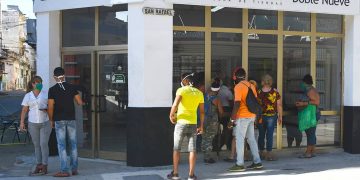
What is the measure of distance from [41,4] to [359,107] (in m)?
7.06

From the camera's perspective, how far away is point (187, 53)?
29.2ft

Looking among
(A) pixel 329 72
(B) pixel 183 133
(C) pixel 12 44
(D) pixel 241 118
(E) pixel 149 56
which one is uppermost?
(C) pixel 12 44

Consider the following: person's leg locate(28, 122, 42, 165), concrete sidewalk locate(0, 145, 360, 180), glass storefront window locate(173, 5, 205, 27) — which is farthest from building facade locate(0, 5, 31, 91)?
glass storefront window locate(173, 5, 205, 27)

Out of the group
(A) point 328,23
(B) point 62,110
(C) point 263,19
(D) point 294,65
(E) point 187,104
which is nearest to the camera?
(E) point 187,104

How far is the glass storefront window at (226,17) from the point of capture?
9.03 metres

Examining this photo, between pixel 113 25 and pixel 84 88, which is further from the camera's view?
pixel 84 88

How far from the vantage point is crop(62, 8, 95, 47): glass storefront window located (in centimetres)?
936

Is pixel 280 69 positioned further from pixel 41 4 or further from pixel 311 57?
pixel 41 4

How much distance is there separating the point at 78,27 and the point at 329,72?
Answer: 5.53 metres

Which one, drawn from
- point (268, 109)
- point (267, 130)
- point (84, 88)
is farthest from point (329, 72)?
point (84, 88)

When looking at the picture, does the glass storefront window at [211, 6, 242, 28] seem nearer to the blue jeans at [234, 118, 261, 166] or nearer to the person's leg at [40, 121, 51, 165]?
the blue jeans at [234, 118, 261, 166]

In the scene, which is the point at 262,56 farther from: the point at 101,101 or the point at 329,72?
the point at 101,101

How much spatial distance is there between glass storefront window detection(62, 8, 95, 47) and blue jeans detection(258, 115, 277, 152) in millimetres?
3791

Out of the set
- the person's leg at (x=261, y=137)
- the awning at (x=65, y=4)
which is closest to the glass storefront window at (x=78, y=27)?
the awning at (x=65, y=4)
